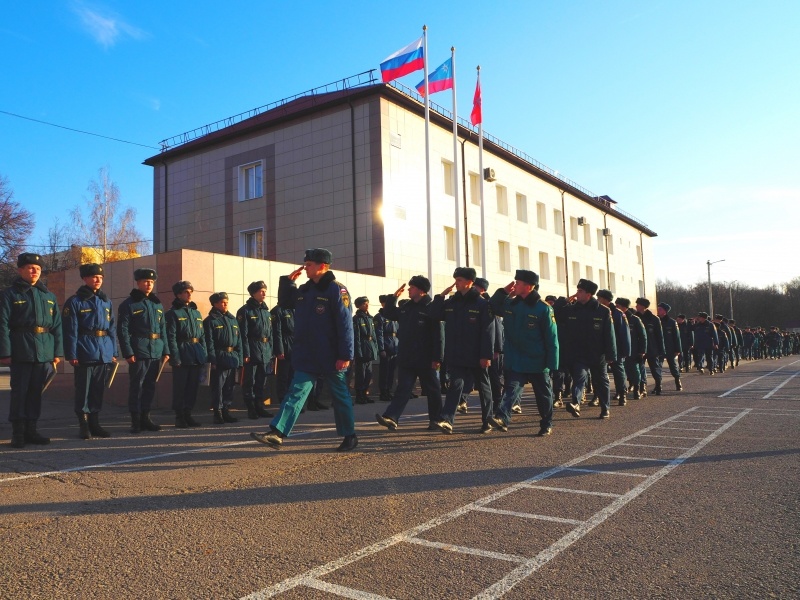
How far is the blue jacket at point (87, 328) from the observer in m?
7.34

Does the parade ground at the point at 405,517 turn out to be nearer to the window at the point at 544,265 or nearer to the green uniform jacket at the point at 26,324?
the green uniform jacket at the point at 26,324

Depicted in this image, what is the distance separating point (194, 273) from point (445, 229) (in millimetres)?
15630

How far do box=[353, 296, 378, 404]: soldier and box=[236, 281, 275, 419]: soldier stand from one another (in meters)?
2.57

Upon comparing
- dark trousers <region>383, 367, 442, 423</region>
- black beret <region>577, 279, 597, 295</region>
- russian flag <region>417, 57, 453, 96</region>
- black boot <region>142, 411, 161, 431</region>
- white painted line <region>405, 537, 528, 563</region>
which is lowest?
white painted line <region>405, 537, 528, 563</region>

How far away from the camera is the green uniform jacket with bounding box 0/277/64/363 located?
22.4ft

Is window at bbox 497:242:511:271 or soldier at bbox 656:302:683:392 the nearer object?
soldier at bbox 656:302:683:392

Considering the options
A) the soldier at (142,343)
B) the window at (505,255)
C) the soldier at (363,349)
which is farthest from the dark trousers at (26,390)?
the window at (505,255)

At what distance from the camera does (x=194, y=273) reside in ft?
36.5

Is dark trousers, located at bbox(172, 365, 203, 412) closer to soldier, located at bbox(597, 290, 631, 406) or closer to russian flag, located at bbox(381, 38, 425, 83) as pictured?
soldier, located at bbox(597, 290, 631, 406)

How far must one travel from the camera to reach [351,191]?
73.8ft

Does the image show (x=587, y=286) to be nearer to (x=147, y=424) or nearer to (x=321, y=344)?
(x=321, y=344)

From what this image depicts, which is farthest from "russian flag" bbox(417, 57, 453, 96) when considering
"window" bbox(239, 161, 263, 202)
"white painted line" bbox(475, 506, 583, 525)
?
"white painted line" bbox(475, 506, 583, 525)

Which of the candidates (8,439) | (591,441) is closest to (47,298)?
(8,439)

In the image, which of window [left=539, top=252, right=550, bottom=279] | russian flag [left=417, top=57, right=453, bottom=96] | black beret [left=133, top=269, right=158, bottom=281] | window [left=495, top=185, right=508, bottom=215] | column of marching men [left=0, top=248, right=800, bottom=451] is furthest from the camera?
window [left=539, top=252, right=550, bottom=279]
